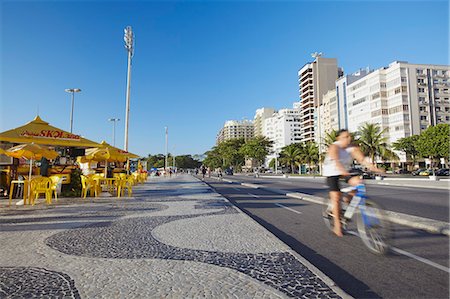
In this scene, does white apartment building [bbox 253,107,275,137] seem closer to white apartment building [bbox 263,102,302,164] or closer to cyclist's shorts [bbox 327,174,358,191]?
white apartment building [bbox 263,102,302,164]

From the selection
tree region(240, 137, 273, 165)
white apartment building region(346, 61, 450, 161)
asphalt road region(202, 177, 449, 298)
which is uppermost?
white apartment building region(346, 61, 450, 161)

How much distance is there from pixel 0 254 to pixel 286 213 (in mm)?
7125

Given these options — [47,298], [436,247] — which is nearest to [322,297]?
[47,298]

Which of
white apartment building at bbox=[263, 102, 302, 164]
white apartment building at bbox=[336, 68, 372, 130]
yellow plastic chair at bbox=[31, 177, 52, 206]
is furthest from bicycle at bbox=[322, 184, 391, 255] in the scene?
white apartment building at bbox=[263, 102, 302, 164]

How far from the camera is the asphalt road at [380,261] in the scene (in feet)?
11.0

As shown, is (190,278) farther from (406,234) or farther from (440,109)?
(440,109)

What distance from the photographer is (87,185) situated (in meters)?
13.5

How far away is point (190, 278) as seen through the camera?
3570 mm

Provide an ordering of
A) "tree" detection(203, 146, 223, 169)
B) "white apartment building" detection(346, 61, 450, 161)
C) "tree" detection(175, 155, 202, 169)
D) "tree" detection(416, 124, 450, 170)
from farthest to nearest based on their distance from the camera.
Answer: "tree" detection(175, 155, 202, 169)
"tree" detection(203, 146, 223, 169)
"white apartment building" detection(346, 61, 450, 161)
"tree" detection(416, 124, 450, 170)

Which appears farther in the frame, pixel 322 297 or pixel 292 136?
pixel 292 136

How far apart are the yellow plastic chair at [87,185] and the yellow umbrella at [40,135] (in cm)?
186

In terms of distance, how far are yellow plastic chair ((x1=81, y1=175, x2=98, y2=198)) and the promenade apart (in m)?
5.97

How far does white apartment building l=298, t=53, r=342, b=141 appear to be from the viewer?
10150 cm

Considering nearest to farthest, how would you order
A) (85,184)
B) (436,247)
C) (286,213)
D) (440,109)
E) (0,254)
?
(0,254), (436,247), (286,213), (85,184), (440,109)
